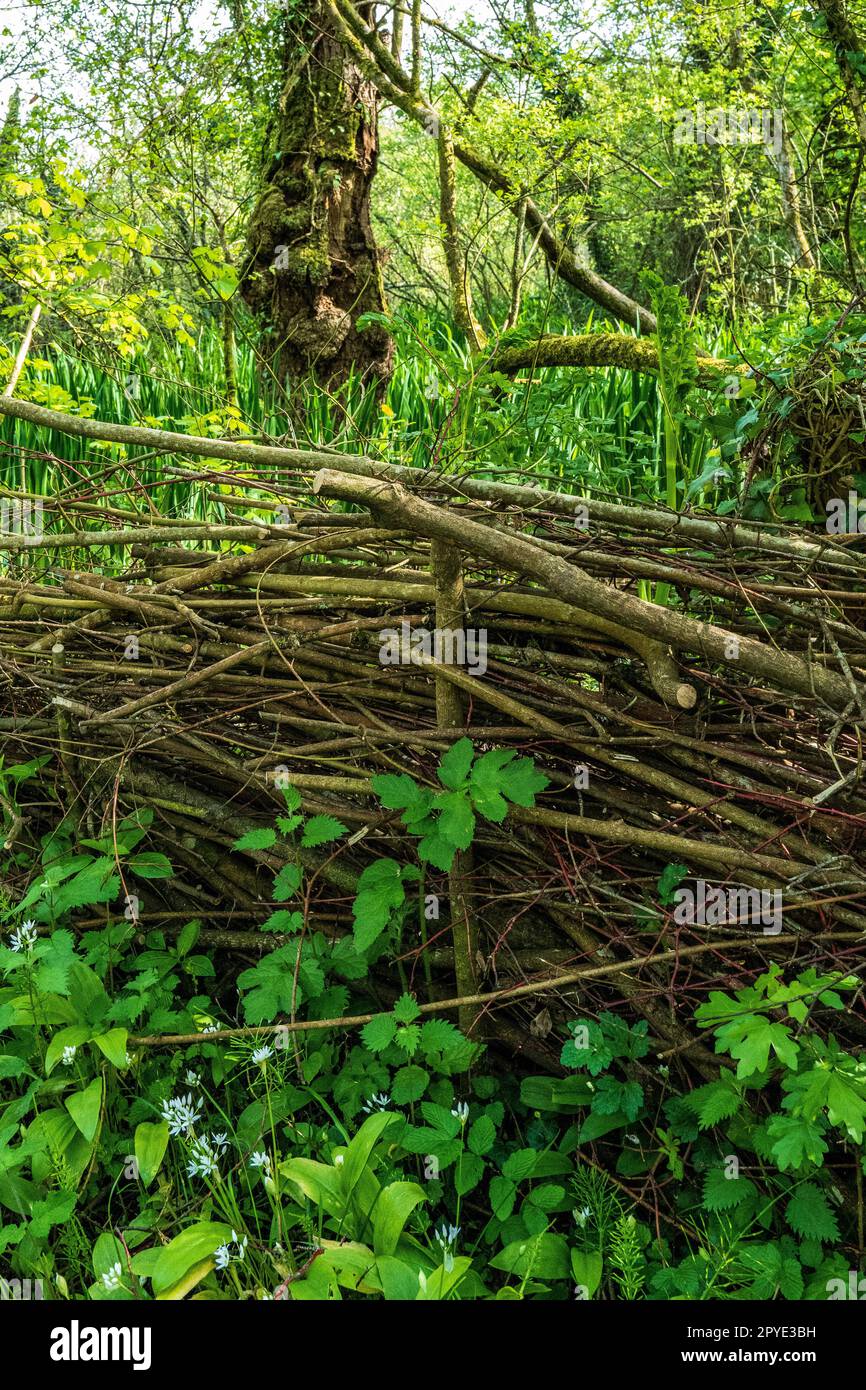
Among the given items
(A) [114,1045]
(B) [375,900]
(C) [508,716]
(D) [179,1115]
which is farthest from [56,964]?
(C) [508,716]

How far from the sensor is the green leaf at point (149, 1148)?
5.83ft

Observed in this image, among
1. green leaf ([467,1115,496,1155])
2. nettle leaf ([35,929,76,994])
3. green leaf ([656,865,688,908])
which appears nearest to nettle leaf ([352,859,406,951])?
green leaf ([467,1115,496,1155])

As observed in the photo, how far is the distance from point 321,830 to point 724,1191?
0.93 m

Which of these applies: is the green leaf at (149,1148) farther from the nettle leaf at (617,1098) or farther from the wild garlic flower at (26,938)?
the nettle leaf at (617,1098)

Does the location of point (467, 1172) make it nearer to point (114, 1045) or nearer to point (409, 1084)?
point (409, 1084)

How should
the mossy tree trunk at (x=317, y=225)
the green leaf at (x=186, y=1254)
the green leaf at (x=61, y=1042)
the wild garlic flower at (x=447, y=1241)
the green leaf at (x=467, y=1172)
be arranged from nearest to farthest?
the wild garlic flower at (x=447, y=1241) → the green leaf at (x=186, y=1254) → the green leaf at (x=467, y=1172) → the green leaf at (x=61, y=1042) → the mossy tree trunk at (x=317, y=225)

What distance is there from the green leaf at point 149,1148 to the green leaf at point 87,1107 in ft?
0.28

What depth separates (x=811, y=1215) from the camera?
61.9 inches

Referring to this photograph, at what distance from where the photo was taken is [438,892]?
6.61 ft

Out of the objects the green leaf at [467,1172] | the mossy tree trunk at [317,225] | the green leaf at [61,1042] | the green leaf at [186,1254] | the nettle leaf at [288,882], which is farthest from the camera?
the mossy tree trunk at [317,225]

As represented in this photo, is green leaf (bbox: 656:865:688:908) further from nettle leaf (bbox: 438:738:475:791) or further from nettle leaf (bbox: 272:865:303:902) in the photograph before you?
nettle leaf (bbox: 272:865:303:902)

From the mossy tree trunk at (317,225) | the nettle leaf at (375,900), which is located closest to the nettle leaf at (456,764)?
the nettle leaf at (375,900)

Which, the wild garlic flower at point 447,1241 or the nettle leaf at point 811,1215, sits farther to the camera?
the nettle leaf at point 811,1215
